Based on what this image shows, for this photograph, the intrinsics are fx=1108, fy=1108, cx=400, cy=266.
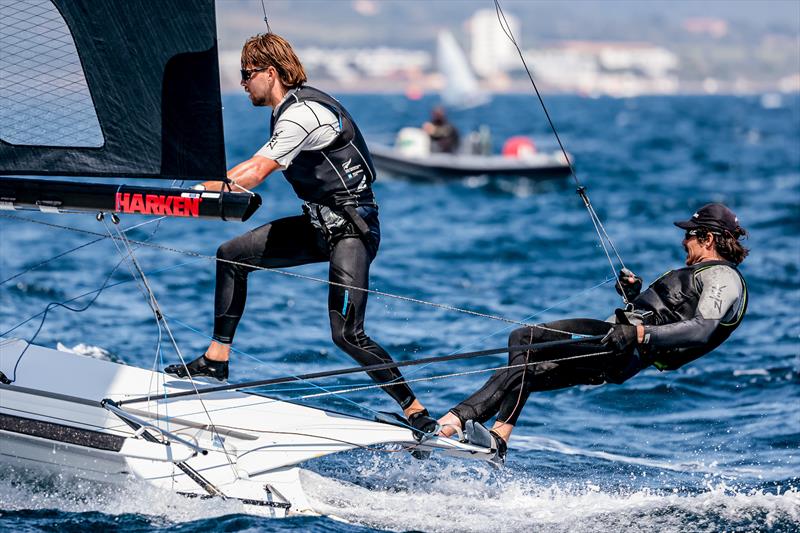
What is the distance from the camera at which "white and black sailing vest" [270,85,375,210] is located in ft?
13.6

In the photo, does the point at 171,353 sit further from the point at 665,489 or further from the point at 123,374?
the point at 665,489

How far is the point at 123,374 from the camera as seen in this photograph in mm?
4715

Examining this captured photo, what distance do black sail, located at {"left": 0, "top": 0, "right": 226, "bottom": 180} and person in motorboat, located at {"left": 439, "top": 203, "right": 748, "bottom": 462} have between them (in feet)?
4.52

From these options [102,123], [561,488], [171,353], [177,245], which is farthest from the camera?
[177,245]

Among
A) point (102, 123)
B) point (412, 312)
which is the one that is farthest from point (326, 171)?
point (412, 312)

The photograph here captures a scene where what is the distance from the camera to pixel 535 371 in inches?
171

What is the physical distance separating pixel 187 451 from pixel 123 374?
0.74 m

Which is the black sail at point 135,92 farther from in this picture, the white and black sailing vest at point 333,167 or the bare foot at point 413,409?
the bare foot at point 413,409

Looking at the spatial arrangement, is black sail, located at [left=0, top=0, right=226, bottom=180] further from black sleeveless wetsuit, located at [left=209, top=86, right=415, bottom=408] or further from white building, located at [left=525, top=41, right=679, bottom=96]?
white building, located at [left=525, top=41, right=679, bottom=96]

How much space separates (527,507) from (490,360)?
2.76 meters

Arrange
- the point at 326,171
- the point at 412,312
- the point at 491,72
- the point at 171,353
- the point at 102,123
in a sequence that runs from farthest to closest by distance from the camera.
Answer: the point at 491,72 → the point at 412,312 → the point at 171,353 → the point at 326,171 → the point at 102,123

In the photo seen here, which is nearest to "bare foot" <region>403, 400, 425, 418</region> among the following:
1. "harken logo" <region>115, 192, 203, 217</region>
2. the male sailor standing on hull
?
the male sailor standing on hull

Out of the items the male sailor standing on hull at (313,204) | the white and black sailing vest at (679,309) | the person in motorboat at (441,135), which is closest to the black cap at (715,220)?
the white and black sailing vest at (679,309)

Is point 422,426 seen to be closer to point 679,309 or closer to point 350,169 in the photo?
point 350,169
